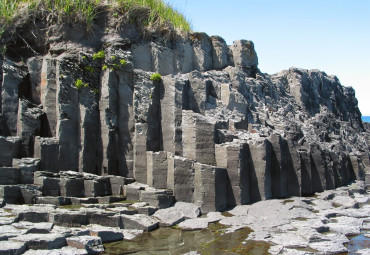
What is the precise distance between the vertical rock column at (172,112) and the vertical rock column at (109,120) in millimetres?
1732

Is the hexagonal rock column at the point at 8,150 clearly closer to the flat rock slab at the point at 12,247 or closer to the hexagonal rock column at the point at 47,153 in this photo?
the hexagonal rock column at the point at 47,153

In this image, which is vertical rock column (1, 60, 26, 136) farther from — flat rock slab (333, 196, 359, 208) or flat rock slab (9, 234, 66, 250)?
flat rock slab (333, 196, 359, 208)

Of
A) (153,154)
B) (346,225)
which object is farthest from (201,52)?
(346,225)

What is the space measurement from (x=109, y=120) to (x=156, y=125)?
5.52ft

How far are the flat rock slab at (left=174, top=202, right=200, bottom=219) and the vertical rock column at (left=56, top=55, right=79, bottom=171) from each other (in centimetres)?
402

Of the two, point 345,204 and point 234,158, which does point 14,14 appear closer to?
point 234,158

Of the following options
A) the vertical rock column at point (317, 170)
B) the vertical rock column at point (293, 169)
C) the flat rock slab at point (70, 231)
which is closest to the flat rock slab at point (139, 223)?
the flat rock slab at point (70, 231)

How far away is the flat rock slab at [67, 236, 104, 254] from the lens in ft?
31.6

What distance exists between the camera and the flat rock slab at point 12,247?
8.68 metres

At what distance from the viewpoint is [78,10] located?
55.1ft

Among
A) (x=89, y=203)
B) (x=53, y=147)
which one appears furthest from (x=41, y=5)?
(x=89, y=203)

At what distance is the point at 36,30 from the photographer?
16844mm

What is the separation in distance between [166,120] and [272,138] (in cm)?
375

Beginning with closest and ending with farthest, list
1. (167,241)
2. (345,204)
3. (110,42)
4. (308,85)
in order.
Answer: (167,241) < (345,204) < (110,42) < (308,85)
